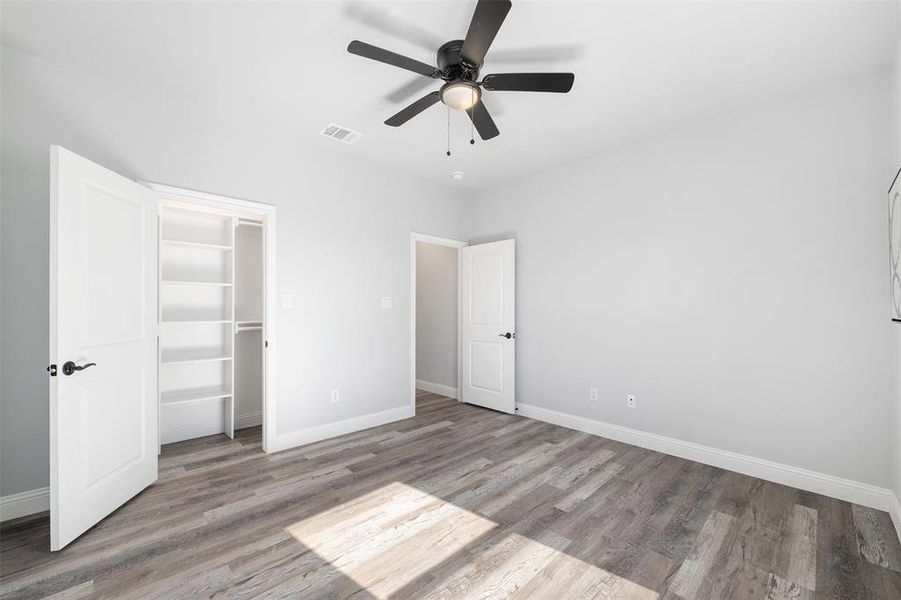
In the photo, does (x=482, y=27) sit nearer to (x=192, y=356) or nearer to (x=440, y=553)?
(x=440, y=553)

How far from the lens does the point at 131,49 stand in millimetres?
2410

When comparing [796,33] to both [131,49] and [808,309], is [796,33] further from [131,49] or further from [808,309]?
[131,49]

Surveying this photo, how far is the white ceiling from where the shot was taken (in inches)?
82.1

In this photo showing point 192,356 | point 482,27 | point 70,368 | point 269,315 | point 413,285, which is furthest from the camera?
point 413,285

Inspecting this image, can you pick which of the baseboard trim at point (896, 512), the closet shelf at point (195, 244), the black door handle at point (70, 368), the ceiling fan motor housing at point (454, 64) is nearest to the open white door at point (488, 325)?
the ceiling fan motor housing at point (454, 64)

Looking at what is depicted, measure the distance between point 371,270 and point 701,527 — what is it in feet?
11.4

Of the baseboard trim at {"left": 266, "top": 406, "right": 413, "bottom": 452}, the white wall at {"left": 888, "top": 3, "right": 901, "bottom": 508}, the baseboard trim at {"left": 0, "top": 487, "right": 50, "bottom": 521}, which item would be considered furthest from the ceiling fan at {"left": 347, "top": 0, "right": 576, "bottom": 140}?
the baseboard trim at {"left": 0, "top": 487, "right": 50, "bottom": 521}

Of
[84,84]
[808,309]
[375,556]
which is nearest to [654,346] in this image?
[808,309]

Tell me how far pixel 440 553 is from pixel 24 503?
2.64 meters

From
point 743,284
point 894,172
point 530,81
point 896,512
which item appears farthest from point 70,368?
point 894,172

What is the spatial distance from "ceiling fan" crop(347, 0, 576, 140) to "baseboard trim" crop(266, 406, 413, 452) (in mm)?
2926

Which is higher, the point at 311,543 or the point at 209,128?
the point at 209,128

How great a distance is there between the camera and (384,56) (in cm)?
199

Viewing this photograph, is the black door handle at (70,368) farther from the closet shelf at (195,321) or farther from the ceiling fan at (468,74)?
the ceiling fan at (468,74)
